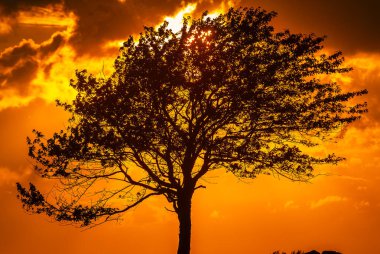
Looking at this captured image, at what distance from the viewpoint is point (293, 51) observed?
32531 mm

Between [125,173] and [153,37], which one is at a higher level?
[153,37]

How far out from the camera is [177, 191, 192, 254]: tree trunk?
33156 millimetres

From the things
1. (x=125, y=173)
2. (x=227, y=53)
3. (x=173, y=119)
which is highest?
(x=227, y=53)

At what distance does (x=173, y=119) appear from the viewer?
32969 mm

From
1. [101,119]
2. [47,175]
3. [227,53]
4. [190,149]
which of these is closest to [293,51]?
[227,53]

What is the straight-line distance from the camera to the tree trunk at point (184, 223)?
3316cm

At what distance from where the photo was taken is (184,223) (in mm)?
33344

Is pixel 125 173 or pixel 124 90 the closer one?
pixel 124 90

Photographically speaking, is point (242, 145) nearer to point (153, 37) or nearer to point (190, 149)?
point (190, 149)

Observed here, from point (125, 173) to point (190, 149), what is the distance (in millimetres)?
4349

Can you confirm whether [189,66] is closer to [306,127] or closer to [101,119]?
[101,119]

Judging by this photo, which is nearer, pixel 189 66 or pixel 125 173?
pixel 189 66

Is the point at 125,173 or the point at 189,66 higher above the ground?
the point at 189,66

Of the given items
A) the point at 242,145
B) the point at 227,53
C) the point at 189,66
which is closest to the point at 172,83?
the point at 189,66
